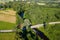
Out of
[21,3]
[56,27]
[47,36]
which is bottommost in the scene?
[47,36]

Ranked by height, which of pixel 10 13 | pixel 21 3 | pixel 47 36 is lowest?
pixel 47 36

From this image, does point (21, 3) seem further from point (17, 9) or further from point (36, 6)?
point (36, 6)

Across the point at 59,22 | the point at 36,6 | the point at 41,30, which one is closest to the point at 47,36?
the point at 41,30

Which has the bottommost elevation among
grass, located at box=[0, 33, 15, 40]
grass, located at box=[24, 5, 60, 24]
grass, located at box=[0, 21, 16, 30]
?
grass, located at box=[0, 33, 15, 40]

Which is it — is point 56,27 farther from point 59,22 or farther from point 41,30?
point 41,30

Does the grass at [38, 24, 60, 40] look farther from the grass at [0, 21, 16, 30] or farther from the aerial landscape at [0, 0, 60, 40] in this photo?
the grass at [0, 21, 16, 30]

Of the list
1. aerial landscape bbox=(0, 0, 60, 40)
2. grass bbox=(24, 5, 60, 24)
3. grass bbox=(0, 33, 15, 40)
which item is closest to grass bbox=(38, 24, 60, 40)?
aerial landscape bbox=(0, 0, 60, 40)

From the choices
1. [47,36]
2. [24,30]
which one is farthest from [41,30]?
[24,30]

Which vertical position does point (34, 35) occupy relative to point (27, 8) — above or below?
below
